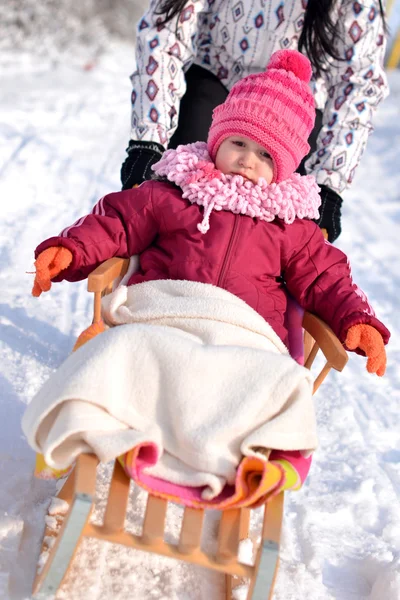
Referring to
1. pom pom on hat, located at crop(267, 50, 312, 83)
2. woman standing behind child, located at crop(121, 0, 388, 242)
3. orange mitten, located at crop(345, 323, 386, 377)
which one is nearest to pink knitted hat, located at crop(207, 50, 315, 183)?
pom pom on hat, located at crop(267, 50, 312, 83)

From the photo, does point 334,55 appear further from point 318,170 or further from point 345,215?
point 345,215

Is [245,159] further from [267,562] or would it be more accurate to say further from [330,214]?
[267,562]

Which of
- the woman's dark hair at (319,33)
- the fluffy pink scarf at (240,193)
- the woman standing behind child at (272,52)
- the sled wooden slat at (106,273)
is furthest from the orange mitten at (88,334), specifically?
the woman's dark hair at (319,33)

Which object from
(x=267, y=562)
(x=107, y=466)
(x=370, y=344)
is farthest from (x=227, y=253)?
(x=267, y=562)

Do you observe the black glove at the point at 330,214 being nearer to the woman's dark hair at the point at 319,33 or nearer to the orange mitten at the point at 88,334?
the woman's dark hair at the point at 319,33

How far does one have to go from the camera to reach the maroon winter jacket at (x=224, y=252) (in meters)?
2.10

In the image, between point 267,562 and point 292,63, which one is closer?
point 267,562

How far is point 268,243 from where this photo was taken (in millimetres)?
2170

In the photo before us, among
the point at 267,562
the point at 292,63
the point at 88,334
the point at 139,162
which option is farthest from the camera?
the point at 139,162

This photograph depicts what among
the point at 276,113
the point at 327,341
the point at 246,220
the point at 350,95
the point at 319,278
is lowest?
the point at 327,341

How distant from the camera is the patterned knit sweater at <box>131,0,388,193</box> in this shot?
2705mm

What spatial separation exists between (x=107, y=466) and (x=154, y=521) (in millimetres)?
735

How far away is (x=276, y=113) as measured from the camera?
7.06 ft

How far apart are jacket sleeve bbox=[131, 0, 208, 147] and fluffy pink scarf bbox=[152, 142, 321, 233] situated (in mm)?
501
